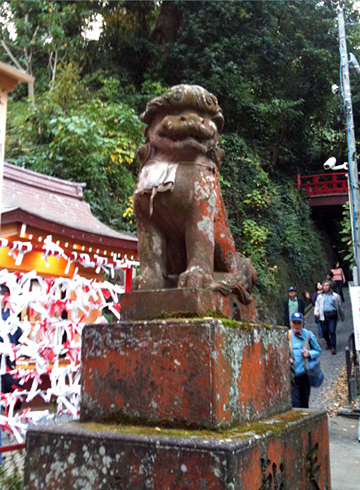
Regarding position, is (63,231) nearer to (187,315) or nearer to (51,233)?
(51,233)

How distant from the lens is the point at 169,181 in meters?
2.72

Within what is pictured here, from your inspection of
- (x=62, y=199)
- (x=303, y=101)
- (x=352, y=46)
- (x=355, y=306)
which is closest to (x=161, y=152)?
(x=355, y=306)

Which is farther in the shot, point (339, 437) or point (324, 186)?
point (324, 186)

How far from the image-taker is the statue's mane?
2.85 meters

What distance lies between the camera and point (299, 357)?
5258 mm

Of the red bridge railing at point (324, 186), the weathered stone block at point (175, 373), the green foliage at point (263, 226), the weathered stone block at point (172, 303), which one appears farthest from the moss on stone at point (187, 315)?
the red bridge railing at point (324, 186)

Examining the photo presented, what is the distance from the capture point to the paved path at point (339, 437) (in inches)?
161

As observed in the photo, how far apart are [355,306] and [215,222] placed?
485 centimetres

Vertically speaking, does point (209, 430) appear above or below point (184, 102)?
below

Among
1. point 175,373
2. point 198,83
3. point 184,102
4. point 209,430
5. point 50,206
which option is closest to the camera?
point 209,430

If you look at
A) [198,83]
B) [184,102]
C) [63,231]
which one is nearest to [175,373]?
[184,102]

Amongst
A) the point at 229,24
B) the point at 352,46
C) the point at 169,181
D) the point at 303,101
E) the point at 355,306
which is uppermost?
the point at 352,46

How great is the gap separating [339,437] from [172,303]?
4.83 meters

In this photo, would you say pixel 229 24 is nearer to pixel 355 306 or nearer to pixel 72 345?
pixel 355 306
